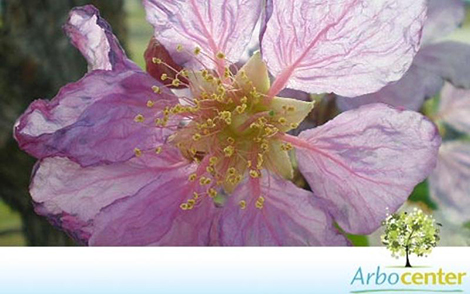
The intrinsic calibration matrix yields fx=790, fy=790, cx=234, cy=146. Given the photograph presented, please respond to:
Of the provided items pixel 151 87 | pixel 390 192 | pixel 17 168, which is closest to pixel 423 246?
pixel 390 192

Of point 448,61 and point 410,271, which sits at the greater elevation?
point 448,61

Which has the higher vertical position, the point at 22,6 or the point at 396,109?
the point at 396,109

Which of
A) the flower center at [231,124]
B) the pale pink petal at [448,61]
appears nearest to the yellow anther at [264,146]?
the flower center at [231,124]

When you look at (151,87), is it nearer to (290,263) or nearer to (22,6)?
(290,263)

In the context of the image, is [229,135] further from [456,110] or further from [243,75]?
[456,110]

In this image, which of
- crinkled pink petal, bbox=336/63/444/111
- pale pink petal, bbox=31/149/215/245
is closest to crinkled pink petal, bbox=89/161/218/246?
pale pink petal, bbox=31/149/215/245

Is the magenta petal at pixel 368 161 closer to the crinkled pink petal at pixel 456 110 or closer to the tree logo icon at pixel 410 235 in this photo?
the tree logo icon at pixel 410 235

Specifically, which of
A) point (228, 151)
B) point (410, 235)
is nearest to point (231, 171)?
point (228, 151)
